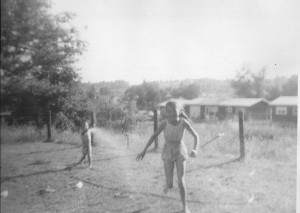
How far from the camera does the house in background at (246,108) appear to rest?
3.61 metres

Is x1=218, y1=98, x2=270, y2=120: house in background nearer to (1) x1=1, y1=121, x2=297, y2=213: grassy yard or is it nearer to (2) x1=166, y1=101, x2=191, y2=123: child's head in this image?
(1) x1=1, y1=121, x2=297, y2=213: grassy yard

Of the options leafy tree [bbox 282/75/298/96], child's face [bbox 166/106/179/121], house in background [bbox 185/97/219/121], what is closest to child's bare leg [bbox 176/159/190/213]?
child's face [bbox 166/106/179/121]

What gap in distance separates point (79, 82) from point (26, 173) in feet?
2.82

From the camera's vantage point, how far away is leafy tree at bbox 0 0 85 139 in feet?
7.57

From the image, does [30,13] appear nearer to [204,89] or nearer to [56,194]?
[56,194]

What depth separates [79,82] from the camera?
106 inches

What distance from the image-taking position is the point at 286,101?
3.70 m

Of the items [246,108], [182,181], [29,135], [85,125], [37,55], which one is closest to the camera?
[37,55]

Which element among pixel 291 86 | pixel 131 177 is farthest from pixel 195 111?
pixel 291 86

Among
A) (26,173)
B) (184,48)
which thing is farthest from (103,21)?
(26,173)

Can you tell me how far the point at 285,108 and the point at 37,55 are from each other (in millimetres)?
Result: 2802

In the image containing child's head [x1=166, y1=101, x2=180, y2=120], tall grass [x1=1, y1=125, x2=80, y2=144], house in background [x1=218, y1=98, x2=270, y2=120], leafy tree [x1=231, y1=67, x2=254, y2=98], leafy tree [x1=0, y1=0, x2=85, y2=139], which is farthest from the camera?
house in background [x1=218, y1=98, x2=270, y2=120]

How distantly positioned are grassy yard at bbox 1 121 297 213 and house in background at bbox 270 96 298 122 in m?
0.15

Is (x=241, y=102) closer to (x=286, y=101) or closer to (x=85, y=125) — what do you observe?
(x=286, y=101)
